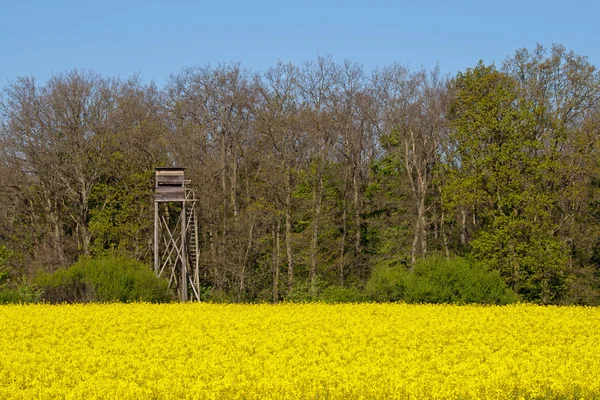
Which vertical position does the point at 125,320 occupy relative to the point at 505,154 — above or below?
below

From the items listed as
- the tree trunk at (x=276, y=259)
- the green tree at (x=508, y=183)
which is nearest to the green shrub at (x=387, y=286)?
the green tree at (x=508, y=183)

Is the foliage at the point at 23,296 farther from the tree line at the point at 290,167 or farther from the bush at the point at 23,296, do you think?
the tree line at the point at 290,167

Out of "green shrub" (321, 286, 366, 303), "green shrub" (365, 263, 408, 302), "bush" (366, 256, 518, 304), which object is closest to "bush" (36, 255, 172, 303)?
"green shrub" (321, 286, 366, 303)

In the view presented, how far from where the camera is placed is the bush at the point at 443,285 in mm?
28141

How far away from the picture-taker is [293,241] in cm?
4506

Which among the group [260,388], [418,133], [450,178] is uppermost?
[418,133]

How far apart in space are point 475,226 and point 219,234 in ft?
46.0

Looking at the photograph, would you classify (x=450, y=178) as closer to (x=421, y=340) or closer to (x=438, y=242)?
(x=438, y=242)

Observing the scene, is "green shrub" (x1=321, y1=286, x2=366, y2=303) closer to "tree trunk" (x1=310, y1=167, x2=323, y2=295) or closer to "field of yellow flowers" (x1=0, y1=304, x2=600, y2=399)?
"field of yellow flowers" (x1=0, y1=304, x2=600, y2=399)

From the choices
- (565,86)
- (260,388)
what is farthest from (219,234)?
(260,388)

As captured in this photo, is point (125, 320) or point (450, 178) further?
point (450, 178)

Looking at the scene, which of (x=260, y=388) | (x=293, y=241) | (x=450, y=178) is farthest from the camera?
(x=293, y=241)

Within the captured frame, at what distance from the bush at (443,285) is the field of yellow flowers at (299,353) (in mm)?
3859

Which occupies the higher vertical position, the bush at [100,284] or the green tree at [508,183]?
the green tree at [508,183]
